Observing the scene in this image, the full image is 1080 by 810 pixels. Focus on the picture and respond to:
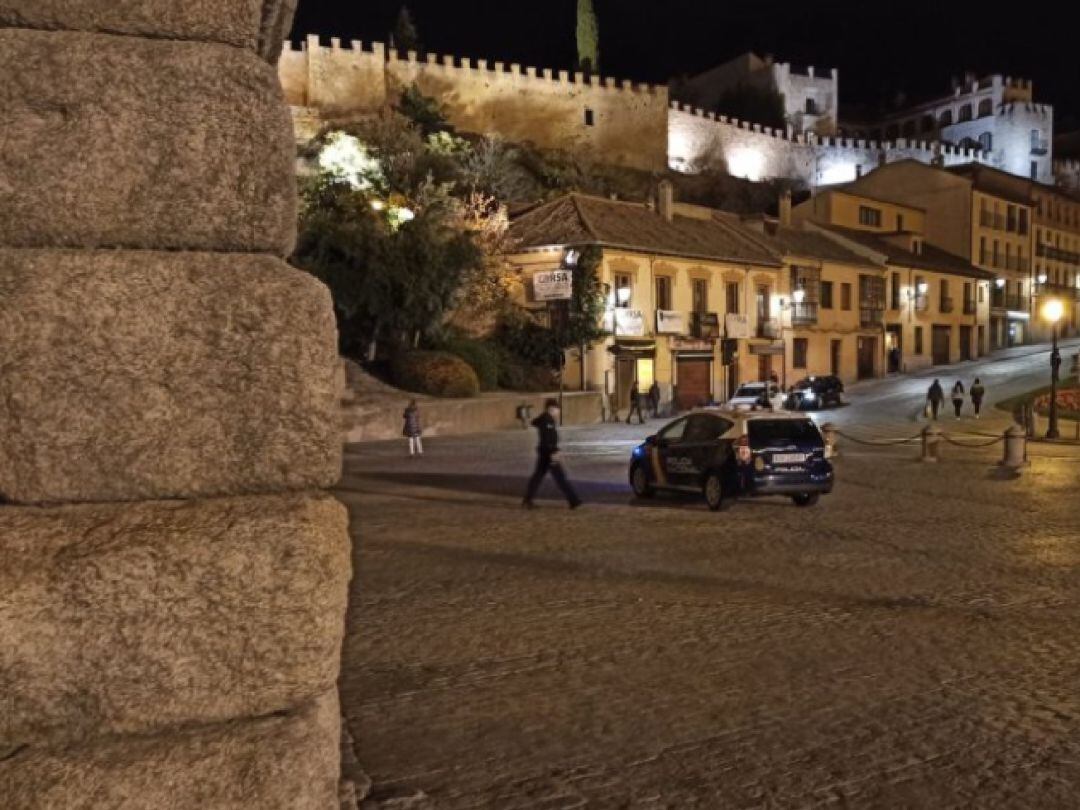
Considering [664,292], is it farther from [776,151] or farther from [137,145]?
[776,151]

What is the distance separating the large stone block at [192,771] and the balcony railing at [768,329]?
47148 millimetres

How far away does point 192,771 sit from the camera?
7.68ft

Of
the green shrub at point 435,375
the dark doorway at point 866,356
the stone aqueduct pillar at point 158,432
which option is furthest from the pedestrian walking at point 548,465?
the dark doorway at point 866,356

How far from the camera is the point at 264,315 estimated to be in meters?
2.51

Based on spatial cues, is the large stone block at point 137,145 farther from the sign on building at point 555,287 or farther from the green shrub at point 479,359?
the green shrub at point 479,359

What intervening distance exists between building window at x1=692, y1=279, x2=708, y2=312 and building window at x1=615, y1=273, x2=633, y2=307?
445 cm

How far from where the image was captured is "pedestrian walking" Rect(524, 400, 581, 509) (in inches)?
572

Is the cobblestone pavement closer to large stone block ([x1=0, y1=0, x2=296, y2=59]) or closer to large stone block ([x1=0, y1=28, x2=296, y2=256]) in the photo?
large stone block ([x1=0, y1=28, x2=296, y2=256])

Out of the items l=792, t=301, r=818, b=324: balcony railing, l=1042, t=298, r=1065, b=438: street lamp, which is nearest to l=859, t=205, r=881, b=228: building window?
l=792, t=301, r=818, b=324: balcony railing

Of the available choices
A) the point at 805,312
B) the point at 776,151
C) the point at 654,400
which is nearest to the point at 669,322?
the point at 654,400

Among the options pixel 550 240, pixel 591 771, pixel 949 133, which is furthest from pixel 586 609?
pixel 949 133

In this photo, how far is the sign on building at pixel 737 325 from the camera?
46344 millimetres

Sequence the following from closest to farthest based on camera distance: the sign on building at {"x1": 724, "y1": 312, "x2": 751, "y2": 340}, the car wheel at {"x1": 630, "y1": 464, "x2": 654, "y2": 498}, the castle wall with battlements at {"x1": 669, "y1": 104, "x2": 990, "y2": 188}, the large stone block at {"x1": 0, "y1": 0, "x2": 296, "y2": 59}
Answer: the large stone block at {"x1": 0, "y1": 0, "x2": 296, "y2": 59} → the car wheel at {"x1": 630, "y1": 464, "x2": 654, "y2": 498} → the sign on building at {"x1": 724, "y1": 312, "x2": 751, "y2": 340} → the castle wall with battlements at {"x1": 669, "y1": 104, "x2": 990, "y2": 188}

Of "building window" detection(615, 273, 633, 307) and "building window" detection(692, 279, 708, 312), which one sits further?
"building window" detection(692, 279, 708, 312)
